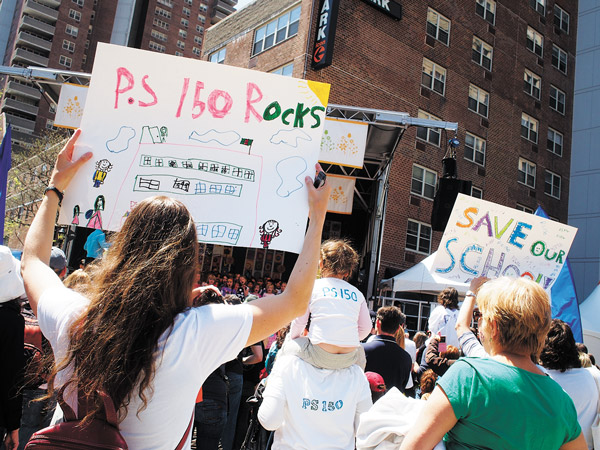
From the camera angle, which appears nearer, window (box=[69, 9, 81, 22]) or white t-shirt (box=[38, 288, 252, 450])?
white t-shirt (box=[38, 288, 252, 450])

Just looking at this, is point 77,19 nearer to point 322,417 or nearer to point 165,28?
point 165,28

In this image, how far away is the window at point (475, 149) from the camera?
23406mm

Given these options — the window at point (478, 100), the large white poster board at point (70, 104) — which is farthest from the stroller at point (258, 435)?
the window at point (478, 100)

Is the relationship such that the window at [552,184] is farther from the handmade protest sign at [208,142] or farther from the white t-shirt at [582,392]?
the handmade protest sign at [208,142]

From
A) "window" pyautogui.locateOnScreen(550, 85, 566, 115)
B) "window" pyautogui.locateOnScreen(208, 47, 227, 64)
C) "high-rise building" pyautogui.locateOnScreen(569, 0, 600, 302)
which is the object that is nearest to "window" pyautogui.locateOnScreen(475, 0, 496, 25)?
"window" pyautogui.locateOnScreen(550, 85, 566, 115)

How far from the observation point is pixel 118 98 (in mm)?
3014

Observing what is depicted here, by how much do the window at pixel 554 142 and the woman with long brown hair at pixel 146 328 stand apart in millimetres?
29695

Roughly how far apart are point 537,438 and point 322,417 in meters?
1.35

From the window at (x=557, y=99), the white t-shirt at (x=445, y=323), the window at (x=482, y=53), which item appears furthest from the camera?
the window at (x=557, y=99)

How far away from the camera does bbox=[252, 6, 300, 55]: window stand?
20.2 metres

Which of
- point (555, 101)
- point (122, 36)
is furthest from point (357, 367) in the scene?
point (122, 36)

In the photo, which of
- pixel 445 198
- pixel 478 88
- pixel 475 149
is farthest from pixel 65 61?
pixel 445 198

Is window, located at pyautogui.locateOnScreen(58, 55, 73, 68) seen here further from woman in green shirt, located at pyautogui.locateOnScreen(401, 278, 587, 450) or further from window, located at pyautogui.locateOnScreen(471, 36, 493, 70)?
woman in green shirt, located at pyautogui.locateOnScreen(401, 278, 587, 450)

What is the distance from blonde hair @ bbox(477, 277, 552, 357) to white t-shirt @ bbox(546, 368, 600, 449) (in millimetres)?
1707
